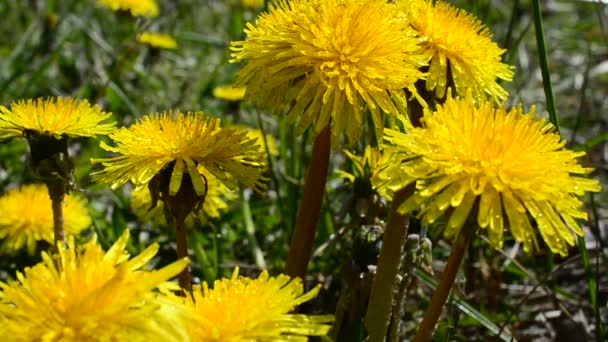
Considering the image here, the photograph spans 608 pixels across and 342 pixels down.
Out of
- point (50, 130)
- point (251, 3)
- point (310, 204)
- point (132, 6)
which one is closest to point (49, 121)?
point (50, 130)

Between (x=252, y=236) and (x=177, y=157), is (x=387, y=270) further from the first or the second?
(x=252, y=236)

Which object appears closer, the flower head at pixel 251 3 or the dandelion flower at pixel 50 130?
the dandelion flower at pixel 50 130

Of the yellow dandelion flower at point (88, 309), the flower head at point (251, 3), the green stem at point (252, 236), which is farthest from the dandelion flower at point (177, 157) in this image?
the flower head at point (251, 3)

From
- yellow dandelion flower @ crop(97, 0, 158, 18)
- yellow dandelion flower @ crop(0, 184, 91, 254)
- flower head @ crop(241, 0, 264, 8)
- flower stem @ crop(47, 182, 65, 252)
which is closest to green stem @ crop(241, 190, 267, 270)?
yellow dandelion flower @ crop(0, 184, 91, 254)

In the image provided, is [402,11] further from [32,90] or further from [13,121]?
[32,90]

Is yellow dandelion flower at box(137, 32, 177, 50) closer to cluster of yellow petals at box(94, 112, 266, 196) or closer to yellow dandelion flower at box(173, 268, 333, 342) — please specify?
cluster of yellow petals at box(94, 112, 266, 196)

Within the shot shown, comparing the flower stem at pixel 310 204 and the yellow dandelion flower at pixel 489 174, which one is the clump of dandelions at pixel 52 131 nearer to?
the flower stem at pixel 310 204

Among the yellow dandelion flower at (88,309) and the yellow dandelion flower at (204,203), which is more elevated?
the yellow dandelion flower at (204,203)
